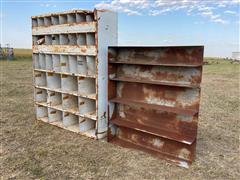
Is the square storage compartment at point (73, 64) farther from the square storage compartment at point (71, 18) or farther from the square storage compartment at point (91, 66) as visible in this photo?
the square storage compartment at point (71, 18)

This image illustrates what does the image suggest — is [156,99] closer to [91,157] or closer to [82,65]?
[91,157]

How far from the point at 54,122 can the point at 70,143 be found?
0.96 m

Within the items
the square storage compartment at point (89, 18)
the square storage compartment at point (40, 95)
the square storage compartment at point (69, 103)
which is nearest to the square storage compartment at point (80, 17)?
the square storage compartment at point (89, 18)

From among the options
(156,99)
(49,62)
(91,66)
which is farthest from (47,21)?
(156,99)

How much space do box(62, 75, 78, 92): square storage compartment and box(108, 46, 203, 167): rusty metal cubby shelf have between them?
0.91m

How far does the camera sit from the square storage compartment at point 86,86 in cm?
334

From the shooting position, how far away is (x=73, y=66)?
135 inches

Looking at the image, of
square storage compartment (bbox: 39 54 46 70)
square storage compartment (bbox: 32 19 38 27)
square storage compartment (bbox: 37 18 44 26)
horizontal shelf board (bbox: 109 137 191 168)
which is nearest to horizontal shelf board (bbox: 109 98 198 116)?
horizontal shelf board (bbox: 109 137 191 168)

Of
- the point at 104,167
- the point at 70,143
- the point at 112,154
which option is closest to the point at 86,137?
Answer: the point at 70,143

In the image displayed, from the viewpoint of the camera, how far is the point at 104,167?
2.57 m

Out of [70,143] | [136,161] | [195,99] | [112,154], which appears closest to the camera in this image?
[195,99]

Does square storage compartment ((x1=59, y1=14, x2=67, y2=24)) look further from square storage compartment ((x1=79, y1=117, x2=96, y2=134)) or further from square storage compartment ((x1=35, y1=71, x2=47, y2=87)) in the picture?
square storage compartment ((x1=79, y1=117, x2=96, y2=134))

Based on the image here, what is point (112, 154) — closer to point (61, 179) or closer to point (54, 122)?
point (61, 179)

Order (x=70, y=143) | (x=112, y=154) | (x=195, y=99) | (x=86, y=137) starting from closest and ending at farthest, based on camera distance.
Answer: (x=195, y=99) < (x=112, y=154) < (x=70, y=143) < (x=86, y=137)
